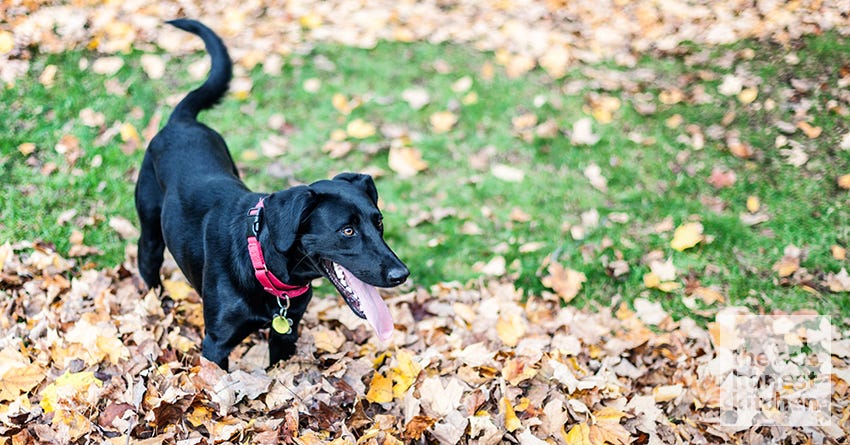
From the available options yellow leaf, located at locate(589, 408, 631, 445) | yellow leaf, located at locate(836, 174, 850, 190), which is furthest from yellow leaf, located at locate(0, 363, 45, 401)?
yellow leaf, located at locate(836, 174, 850, 190)

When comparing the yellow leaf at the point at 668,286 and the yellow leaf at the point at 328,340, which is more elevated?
the yellow leaf at the point at 328,340

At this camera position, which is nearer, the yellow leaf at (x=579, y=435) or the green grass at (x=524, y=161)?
the yellow leaf at (x=579, y=435)

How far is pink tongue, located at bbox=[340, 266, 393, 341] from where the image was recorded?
11.0 ft

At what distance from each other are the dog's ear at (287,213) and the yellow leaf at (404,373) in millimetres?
1134

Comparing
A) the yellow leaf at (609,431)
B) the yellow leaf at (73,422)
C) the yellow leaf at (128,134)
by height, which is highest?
the yellow leaf at (73,422)

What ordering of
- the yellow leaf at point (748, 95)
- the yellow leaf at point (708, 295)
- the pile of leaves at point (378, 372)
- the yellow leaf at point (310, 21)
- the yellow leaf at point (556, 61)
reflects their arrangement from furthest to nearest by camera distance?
1. the yellow leaf at point (310, 21)
2. the yellow leaf at point (556, 61)
3. the yellow leaf at point (748, 95)
4. the yellow leaf at point (708, 295)
5. the pile of leaves at point (378, 372)

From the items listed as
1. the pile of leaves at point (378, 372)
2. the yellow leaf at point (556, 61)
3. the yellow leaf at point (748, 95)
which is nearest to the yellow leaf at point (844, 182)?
the yellow leaf at point (748, 95)

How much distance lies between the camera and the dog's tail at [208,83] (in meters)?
4.29

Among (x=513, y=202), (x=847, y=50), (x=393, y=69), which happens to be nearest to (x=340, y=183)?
(x=513, y=202)

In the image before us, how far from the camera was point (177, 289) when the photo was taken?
4.48m

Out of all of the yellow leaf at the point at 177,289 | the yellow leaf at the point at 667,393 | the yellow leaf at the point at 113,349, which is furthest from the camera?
the yellow leaf at the point at 177,289

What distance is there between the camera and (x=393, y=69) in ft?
23.0

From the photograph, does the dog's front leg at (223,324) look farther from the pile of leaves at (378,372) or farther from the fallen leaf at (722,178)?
the fallen leaf at (722,178)

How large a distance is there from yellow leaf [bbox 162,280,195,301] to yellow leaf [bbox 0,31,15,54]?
360cm
